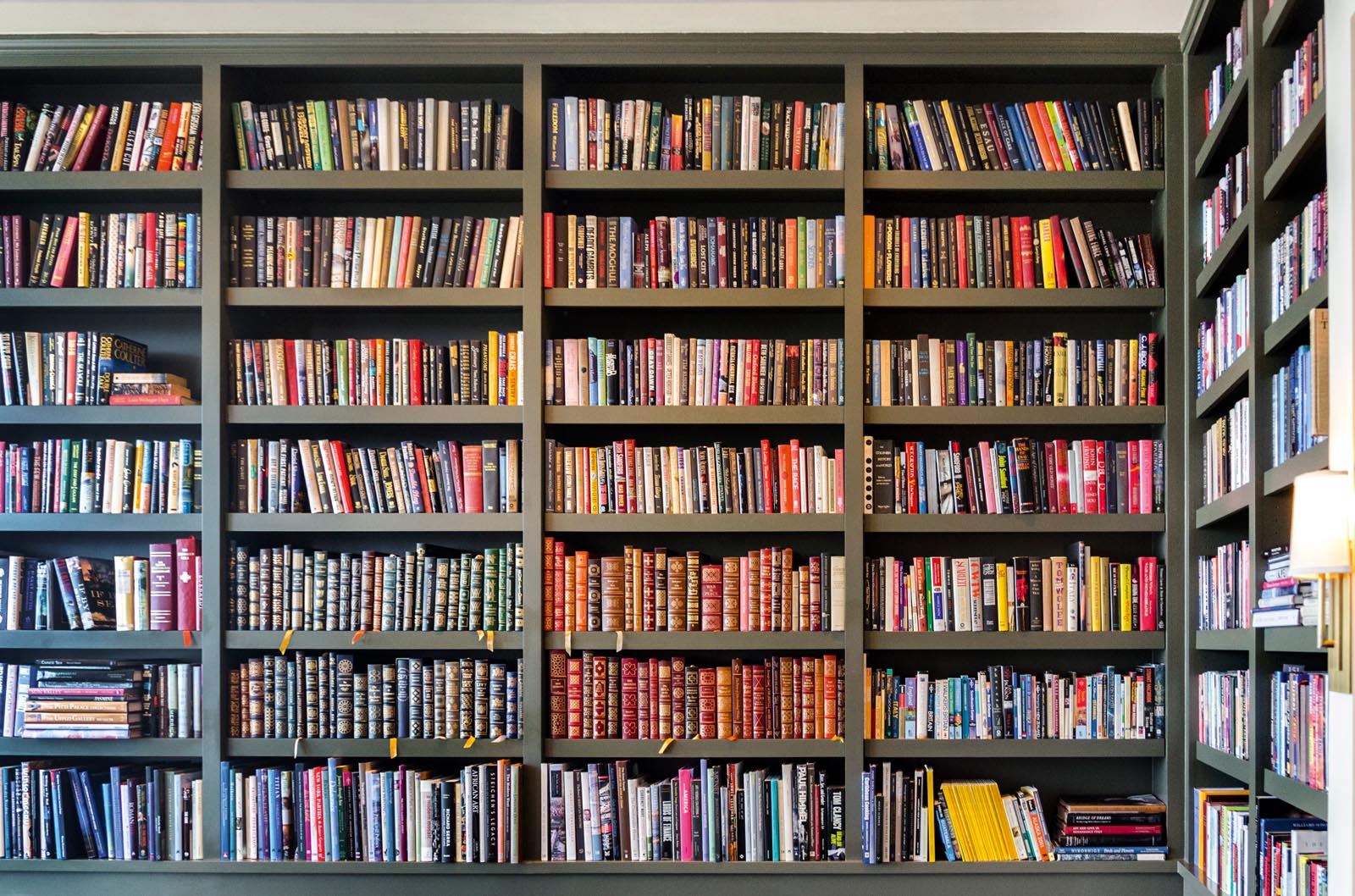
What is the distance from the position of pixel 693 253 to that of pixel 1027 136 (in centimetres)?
95

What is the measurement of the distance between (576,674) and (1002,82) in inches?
79.7

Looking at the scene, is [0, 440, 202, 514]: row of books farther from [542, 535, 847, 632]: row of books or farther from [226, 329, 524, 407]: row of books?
[542, 535, 847, 632]: row of books

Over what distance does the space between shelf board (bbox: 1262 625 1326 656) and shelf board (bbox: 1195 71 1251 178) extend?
1.20 m

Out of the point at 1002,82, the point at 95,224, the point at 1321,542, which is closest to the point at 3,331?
the point at 95,224

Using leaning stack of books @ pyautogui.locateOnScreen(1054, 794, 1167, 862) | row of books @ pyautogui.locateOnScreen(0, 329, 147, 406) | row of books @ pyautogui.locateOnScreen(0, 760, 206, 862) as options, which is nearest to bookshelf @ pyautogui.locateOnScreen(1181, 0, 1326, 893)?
leaning stack of books @ pyautogui.locateOnScreen(1054, 794, 1167, 862)

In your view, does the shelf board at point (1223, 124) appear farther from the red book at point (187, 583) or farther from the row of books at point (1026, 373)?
the red book at point (187, 583)

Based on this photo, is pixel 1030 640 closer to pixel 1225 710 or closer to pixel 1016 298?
pixel 1225 710

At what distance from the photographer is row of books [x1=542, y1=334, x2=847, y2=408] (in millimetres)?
3816

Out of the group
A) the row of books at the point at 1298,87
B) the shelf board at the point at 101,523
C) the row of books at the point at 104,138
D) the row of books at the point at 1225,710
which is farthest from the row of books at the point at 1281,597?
the row of books at the point at 104,138

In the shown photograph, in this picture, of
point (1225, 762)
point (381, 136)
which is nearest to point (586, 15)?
point (381, 136)

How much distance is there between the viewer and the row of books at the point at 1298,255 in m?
2.75

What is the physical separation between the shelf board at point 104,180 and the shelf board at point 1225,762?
9.74ft

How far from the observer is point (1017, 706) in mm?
3770

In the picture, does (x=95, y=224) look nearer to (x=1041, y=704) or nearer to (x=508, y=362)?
(x=508, y=362)
